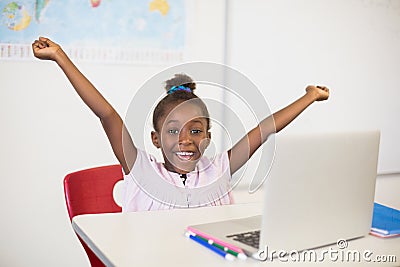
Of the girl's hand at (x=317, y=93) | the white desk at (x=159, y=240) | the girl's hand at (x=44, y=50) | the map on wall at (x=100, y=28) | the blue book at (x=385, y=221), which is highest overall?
the map on wall at (x=100, y=28)

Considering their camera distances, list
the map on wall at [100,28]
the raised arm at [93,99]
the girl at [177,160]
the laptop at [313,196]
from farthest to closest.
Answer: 1. the map on wall at [100,28]
2. the girl at [177,160]
3. the raised arm at [93,99]
4. the laptop at [313,196]

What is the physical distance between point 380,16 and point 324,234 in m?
2.12

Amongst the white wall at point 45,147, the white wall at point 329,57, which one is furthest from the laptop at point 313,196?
the white wall at point 329,57

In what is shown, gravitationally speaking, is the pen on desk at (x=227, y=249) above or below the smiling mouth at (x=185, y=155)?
below

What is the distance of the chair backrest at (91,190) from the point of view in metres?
1.60

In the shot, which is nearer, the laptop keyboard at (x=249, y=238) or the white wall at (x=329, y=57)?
the laptop keyboard at (x=249, y=238)

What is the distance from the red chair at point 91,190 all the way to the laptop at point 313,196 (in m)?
0.54

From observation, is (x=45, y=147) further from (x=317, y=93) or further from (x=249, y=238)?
(x=249, y=238)

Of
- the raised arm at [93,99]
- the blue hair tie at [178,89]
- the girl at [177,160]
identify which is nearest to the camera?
the raised arm at [93,99]

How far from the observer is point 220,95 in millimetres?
2453

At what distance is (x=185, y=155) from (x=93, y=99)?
1.04 ft

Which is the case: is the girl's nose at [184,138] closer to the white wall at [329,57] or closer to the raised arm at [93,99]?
the raised arm at [93,99]

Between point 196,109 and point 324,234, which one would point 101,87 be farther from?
point 324,234

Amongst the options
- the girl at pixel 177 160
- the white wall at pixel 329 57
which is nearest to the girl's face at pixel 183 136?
the girl at pixel 177 160
